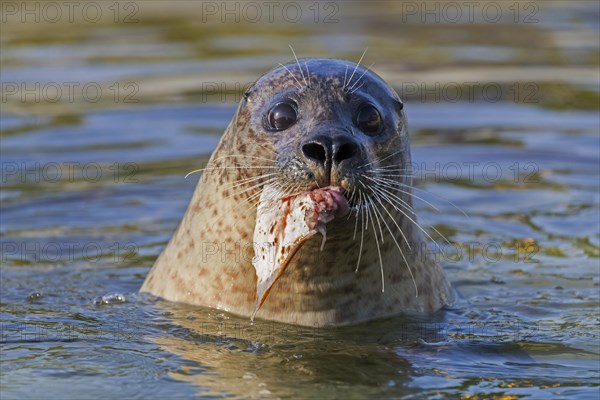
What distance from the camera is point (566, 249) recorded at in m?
8.07

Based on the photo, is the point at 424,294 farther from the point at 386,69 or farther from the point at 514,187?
the point at 386,69

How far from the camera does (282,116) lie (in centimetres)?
601

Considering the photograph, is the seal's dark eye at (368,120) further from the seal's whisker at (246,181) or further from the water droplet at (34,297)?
the water droplet at (34,297)

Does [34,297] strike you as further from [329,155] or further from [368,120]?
[329,155]

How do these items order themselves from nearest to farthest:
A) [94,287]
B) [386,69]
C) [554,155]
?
1. [94,287]
2. [554,155]
3. [386,69]

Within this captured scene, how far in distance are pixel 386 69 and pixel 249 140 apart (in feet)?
27.4

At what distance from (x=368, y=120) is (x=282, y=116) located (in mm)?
381

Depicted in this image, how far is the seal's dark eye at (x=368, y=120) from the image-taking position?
6.00 metres

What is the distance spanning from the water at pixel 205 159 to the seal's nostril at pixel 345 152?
881 millimetres

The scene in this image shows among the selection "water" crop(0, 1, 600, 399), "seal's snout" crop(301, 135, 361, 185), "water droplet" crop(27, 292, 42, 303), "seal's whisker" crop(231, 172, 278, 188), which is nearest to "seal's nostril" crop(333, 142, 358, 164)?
"seal's snout" crop(301, 135, 361, 185)

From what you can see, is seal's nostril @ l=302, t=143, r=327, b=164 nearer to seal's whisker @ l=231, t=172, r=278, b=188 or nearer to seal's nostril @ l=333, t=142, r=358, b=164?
seal's nostril @ l=333, t=142, r=358, b=164

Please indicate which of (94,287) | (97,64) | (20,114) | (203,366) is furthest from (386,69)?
(203,366)

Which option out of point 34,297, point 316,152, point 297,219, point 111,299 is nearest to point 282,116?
point 316,152

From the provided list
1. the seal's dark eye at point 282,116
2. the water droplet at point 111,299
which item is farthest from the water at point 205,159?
the seal's dark eye at point 282,116
